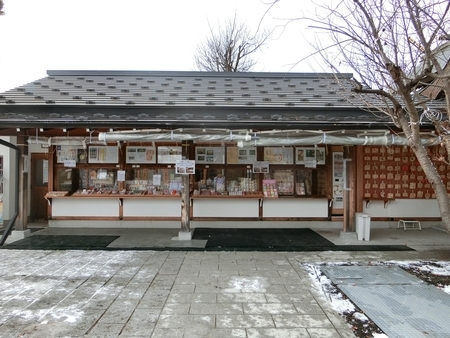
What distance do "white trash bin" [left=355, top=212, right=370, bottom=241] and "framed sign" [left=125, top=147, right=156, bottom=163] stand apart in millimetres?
5620

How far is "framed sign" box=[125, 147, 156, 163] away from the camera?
8398 millimetres

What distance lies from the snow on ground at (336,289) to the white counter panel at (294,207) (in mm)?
2883

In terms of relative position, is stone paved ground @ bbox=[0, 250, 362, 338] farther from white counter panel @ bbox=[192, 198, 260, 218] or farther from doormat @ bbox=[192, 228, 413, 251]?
white counter panel @ bbox=[192, 198, 260, 218]

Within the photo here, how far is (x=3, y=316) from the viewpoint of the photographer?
3598 mm

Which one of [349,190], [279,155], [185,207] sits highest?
[279,155]

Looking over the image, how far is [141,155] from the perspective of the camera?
27.6ft

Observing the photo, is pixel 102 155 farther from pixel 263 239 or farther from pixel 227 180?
pixel 263 239

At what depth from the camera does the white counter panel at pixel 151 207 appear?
8352mm

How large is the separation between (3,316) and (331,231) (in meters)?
7.22

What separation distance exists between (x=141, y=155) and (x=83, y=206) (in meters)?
2.19

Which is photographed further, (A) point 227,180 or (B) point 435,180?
(A) point 227,180

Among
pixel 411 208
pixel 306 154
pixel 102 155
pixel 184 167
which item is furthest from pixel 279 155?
pixel 102 155

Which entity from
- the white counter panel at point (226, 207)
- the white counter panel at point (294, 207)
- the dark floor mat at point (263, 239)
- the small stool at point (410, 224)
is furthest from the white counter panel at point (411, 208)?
the white counter panel at point (226, 207)

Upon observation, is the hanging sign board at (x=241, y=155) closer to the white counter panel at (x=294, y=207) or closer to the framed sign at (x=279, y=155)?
the framed sign at (x=279, y=155)
